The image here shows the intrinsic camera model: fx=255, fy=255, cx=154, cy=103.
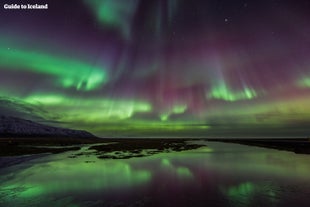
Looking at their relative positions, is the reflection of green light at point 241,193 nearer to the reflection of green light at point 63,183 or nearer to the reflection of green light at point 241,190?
the reflection of green light at point 241,190

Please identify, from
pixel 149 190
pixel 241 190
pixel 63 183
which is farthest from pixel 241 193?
pixel 63 183

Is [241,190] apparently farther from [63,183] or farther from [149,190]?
[63,183]

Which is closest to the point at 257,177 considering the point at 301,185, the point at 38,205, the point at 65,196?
the point at 301,185

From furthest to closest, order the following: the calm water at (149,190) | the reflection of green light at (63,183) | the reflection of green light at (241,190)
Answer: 1. the reflection of green light at (63,183)
2. the reflection of green light at (241,190)
3. the calm water at (149,190)

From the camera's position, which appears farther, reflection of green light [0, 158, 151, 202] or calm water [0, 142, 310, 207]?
reflection of green light [0, 158, 151, 202]

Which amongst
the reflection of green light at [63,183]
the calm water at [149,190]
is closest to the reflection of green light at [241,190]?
the calm water at [149,190]

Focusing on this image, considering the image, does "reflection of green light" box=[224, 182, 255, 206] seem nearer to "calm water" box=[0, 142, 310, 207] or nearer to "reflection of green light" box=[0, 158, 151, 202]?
"calm water" box=[0, 142, 310, 207]

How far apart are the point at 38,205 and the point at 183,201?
9.44 m

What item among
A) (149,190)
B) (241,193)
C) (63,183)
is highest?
(63,183)

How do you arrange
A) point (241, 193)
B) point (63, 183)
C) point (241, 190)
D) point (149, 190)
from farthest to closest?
point (63, 183), point (149, 190), point (241, 190), point (241, 193)

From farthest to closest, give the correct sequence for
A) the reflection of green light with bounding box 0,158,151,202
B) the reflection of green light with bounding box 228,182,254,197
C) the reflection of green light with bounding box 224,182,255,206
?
the reflection of green light with bounding box 0,158,151,202, the reflection of green light with bounding box 228,182,254,197, the reflection of green light with bounding box 224,182,255,206

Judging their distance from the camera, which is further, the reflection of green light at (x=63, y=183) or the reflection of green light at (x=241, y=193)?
the reflection of green light at (x=63, y=183)

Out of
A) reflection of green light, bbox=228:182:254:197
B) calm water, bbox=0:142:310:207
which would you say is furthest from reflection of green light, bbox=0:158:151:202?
reflection of green light, bbox=228:182:254:197

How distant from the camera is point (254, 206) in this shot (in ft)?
52.0
